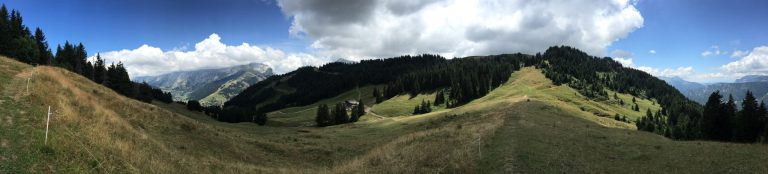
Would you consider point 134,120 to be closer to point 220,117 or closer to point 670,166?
point 670,166

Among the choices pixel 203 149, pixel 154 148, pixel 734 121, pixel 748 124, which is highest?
pixel 734 121

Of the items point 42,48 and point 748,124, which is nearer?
point 748,124

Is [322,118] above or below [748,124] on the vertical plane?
below

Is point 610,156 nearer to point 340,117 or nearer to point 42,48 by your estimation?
point 340,117

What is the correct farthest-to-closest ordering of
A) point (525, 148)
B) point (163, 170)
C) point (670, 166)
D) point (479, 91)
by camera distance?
point (479, 91)
point (525, 148)
point (670, 166)
point (163, 170)

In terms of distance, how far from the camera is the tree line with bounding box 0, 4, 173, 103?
9856 centimetres

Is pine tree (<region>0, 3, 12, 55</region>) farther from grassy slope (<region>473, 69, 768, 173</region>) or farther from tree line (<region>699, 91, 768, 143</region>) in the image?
tree line (<region>699, 91, 768, 143</region>)

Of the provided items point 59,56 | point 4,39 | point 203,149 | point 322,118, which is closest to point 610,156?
point 203,149

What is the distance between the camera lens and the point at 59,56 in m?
122

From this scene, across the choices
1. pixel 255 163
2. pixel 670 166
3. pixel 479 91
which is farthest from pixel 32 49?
pixel 479 91

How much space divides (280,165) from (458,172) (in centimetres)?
1933

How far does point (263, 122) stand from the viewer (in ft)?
496

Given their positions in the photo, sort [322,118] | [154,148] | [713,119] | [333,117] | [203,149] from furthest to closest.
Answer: [333,117] < [322,118] < [713,119] < [203,149] < [154,148]

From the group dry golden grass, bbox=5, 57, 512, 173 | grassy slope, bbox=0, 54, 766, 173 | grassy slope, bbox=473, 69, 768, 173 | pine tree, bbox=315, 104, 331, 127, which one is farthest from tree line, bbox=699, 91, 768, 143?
pine tree, bbox=315, 104, 331, 127
